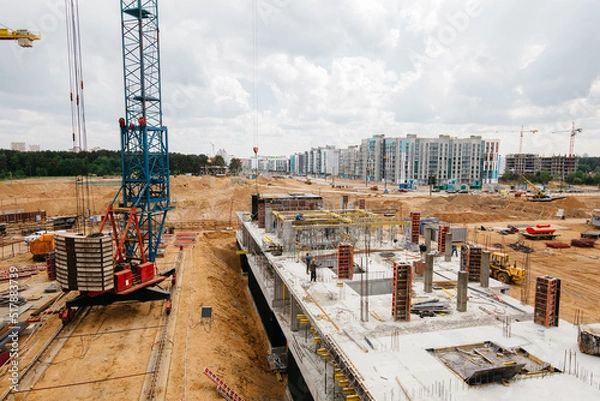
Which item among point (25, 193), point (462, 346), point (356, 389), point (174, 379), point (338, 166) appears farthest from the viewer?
point (338, 166)

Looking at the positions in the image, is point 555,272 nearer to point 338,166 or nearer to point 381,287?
point 381,287

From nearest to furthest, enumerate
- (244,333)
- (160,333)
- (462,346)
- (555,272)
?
(462,346) < (160,333) < (244,333) < (555,272)

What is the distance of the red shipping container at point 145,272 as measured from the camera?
17.4 metres

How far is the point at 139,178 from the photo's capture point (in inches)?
873

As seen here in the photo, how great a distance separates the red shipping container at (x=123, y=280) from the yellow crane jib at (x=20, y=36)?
22.5 m

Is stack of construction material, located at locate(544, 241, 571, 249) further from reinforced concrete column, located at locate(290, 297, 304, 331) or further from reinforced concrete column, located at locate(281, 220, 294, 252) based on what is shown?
reinforced concrete column, located at locate(290, 297, 304, 331)

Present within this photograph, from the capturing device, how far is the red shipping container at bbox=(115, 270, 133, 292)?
15828 mm

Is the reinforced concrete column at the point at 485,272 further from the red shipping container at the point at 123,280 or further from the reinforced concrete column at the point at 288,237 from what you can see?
the red shipping container at the point at 123,280

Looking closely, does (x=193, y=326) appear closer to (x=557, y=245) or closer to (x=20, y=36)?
(x=20, y=36)

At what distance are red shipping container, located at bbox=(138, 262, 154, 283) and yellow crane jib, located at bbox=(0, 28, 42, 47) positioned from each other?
72.2 ft

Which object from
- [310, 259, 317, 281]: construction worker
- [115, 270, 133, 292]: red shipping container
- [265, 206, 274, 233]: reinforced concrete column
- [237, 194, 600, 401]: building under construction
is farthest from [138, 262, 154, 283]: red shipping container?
[265, 206, 274, 233]: reinforced concrete column

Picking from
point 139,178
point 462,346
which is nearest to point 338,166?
point 139,178

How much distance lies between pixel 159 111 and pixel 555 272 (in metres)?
29.8

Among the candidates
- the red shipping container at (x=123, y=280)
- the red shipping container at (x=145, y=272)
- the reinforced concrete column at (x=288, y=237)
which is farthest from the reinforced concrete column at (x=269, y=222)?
the red shipping container at (x=123, y=280)
